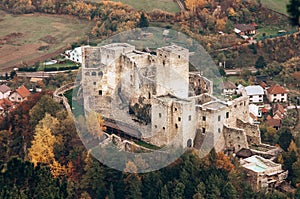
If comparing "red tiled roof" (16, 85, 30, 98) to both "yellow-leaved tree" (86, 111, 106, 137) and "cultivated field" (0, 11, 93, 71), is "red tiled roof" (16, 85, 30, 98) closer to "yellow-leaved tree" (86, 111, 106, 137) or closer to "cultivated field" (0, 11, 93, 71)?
"cultivated field" (0, 11, 93, 71)

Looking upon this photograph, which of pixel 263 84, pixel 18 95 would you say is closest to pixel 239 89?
pixel 263 84

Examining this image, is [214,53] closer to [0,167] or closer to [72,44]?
[72,44]

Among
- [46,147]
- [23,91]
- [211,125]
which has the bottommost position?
[23,91]

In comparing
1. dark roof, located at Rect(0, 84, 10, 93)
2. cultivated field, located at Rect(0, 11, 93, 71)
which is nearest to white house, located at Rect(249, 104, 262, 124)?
dark roof, located at Rect(0, 84, 10, 93)

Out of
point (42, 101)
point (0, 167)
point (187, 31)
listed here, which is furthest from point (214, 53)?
point (0, 167)

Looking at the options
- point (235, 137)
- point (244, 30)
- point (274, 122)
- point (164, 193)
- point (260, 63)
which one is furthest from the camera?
point (244, 30)

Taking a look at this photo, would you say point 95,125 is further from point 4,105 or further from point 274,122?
point 274,122

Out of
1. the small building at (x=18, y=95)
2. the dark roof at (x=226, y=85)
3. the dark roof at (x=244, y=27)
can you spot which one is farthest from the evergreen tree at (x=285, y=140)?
the dark roof at (x=244, y=27)

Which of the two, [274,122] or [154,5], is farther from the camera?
[154,5]
